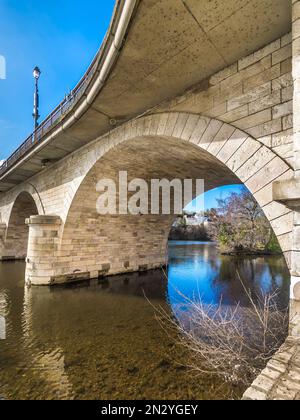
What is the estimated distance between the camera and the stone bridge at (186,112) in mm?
2674

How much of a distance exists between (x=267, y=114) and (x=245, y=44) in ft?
3.40

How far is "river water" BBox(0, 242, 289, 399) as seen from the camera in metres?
2.88

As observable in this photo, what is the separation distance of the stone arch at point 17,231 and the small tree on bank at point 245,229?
14094mm

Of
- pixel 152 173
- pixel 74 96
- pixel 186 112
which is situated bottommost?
pixel 152 173

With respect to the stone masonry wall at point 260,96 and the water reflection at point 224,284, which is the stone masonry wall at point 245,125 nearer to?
the stone masonry wall at point 260,96

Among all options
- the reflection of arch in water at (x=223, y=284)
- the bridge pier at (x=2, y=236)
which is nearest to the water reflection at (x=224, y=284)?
the reflection of arch in water at (x=223, y=284)

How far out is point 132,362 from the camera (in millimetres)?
3523

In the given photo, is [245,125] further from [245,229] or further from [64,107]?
[245,229]

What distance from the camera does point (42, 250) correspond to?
25.6 ft

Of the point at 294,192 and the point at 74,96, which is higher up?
the point at 74,96

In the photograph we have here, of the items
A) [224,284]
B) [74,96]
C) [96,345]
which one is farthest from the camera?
[224,284]

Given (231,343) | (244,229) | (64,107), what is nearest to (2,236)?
(64,107)

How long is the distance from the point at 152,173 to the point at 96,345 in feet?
18.2
